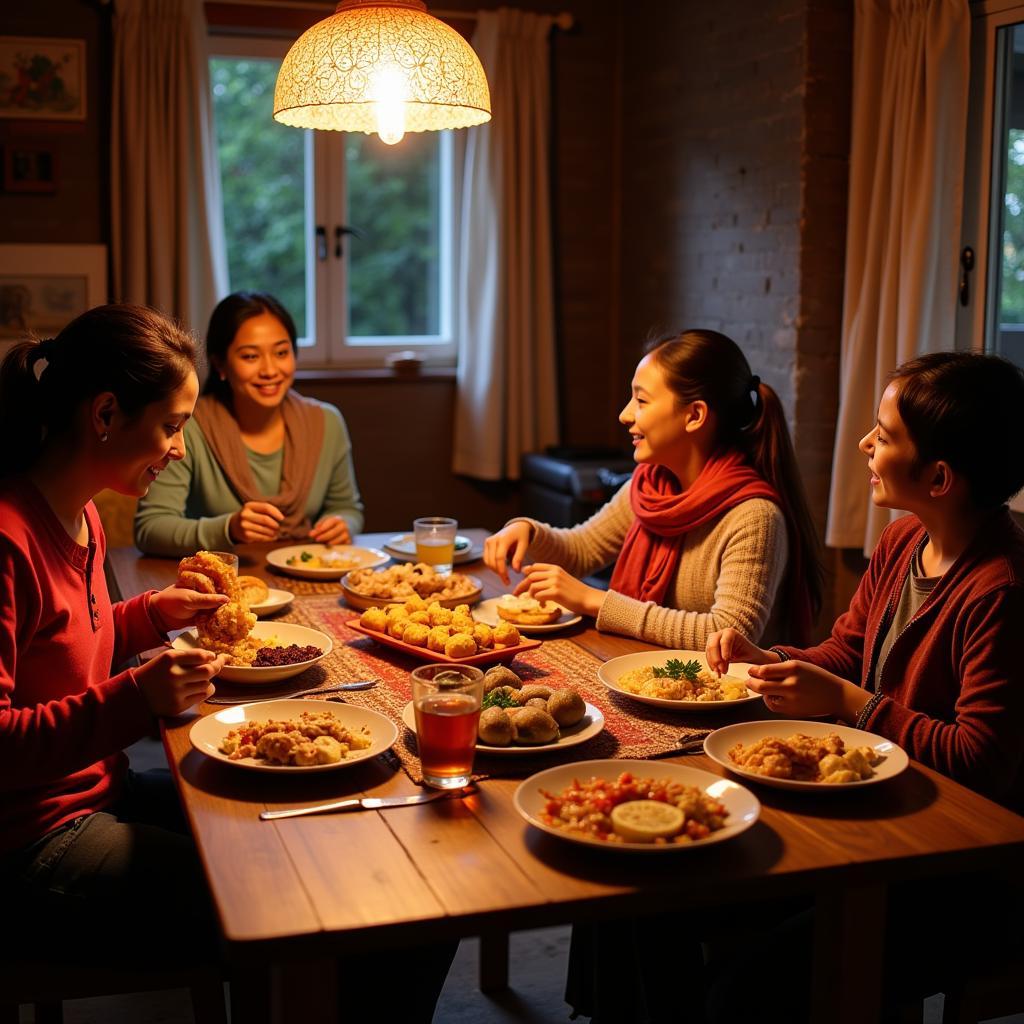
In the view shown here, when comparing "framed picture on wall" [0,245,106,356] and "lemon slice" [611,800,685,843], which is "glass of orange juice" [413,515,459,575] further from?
"framed picture on wall" [0,245,106,356]

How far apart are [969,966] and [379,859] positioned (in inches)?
32.2

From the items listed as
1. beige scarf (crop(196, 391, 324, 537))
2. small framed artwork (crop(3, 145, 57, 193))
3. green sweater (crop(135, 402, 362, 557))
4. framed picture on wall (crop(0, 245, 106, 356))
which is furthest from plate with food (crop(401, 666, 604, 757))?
small framed artwork (crop(3, 145, 57, 193))

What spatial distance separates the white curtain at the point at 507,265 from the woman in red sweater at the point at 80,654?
3170 mm

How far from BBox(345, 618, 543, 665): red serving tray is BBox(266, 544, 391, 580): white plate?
1.77 feet

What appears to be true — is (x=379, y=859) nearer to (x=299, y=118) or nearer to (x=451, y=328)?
(x=299, y=118)

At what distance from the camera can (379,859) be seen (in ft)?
4.39

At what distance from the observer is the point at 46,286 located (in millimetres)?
4523

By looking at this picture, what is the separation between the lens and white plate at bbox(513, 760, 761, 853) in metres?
1.32

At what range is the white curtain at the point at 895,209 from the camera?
11.5ft

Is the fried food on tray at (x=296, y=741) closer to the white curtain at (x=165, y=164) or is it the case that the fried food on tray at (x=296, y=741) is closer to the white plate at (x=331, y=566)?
the white plate at (x=331, y=566)

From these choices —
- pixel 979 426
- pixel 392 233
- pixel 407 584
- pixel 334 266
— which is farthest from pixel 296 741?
pixel 392 233

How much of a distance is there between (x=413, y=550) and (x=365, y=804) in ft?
4.63

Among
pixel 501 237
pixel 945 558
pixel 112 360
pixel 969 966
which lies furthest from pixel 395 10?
pixel 501 237

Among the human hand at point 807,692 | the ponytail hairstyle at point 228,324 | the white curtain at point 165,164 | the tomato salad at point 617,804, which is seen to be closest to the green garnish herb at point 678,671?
the human hand at point 807,692
